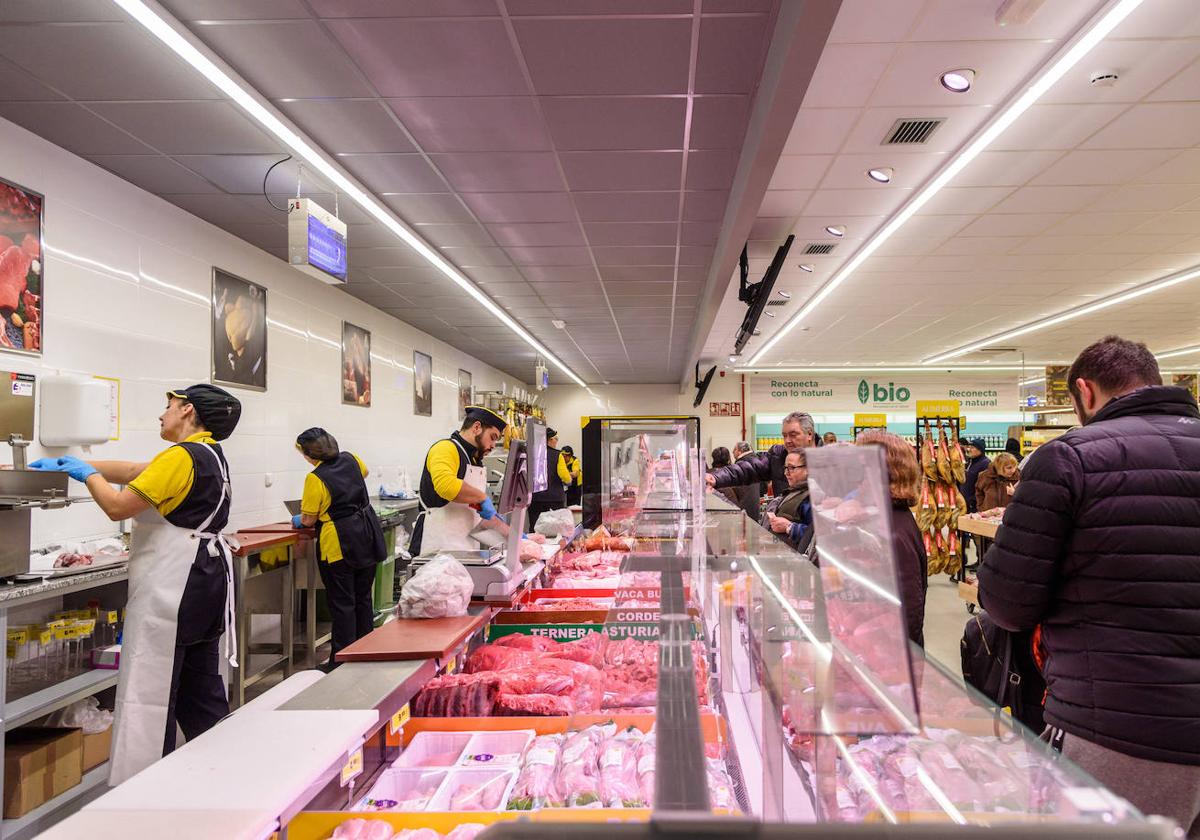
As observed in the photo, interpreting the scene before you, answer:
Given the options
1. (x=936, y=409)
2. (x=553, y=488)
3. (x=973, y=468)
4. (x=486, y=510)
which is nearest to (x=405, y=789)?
(x=486, y=510)

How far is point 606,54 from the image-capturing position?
3.20 m

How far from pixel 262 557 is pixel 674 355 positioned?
9.35 metres

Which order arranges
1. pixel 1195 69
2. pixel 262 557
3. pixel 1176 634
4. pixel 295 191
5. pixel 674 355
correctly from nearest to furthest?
pixel 1176 634
pixel 1195 69
pixel 295 191
pixel 262 557
pixel 674 355

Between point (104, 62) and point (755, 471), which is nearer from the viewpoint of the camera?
point (104, 62)

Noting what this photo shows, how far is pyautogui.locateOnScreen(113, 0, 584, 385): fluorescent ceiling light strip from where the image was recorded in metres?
2.86

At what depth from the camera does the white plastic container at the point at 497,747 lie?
200 cm

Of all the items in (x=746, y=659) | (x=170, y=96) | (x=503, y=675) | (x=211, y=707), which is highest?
(x=170, y=96)

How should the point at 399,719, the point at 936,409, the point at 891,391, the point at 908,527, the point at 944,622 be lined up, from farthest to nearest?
the point at 891,391 < the point at 936,409 < the point at 944,622 < the point at 908,527 < the point at 399,719

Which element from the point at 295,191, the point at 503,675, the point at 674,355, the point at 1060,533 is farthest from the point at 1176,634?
the point at 674,355

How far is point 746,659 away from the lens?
175cm

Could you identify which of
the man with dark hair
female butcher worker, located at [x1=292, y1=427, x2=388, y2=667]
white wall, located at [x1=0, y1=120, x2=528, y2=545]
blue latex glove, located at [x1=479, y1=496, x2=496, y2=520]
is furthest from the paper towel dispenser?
the man with dark hair

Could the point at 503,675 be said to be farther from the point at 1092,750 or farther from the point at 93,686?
the point at 93,686

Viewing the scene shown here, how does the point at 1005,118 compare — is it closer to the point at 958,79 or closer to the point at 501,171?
the point at 958,79

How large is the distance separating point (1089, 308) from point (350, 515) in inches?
391
